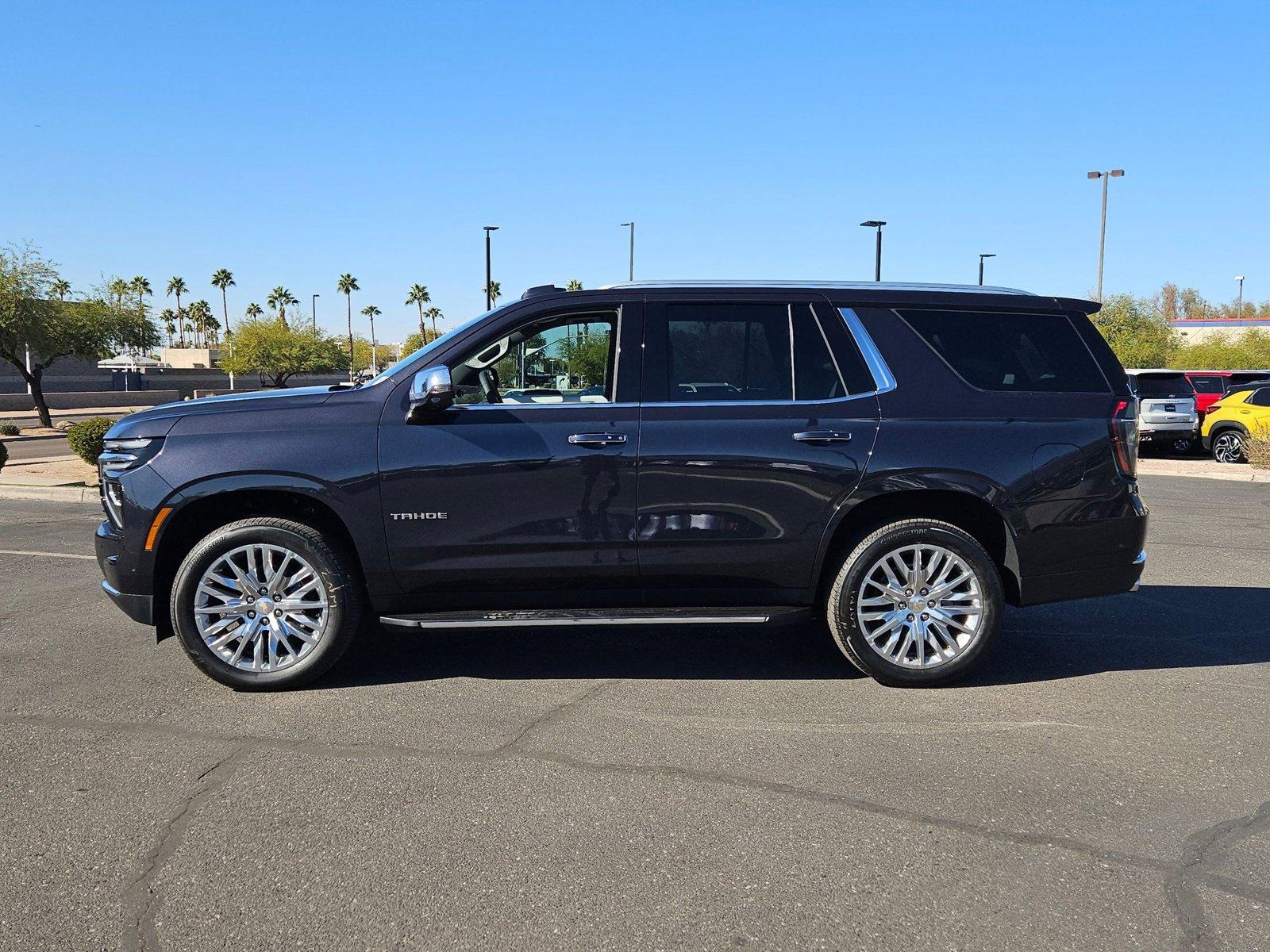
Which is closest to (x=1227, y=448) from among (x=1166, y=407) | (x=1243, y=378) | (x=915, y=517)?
(x=1166, y=407)

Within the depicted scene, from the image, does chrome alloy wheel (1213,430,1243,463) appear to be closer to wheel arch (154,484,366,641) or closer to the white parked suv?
the white parked suv

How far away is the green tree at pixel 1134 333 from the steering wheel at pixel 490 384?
1750 inches

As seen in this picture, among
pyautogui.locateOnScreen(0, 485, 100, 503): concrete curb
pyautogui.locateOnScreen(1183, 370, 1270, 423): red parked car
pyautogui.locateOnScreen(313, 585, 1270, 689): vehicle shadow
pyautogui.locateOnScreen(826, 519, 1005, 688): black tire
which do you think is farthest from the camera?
pyautogui.locateOnScreen(1183, 370, 1270, 423): red parked car

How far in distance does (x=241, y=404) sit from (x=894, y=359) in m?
3.32

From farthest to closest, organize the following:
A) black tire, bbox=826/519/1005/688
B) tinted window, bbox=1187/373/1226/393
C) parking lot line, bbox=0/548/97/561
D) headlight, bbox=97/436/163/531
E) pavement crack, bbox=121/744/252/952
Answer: tinted window, bbox=1187/373/1226/393
parking lot line, bbox=0/548/97/561
black tire, bbox=826/519/1005/688
headlight, bbox=97/436/163/531
pavement crack, bbox=121/744/252/952

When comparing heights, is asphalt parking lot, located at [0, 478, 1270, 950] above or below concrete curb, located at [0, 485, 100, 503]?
above

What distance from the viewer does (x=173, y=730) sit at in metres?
4.73

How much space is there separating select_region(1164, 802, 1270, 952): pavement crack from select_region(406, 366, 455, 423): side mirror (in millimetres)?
3538

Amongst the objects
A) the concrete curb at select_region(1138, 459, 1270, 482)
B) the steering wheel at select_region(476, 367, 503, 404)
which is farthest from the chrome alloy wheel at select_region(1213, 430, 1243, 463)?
the steering wheel at select_region(476, 367, 503, 404)

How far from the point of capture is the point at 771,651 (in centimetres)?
614

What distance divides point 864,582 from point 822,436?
2.51 ft

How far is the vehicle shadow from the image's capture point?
18.6 feet

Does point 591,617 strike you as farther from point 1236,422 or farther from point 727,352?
point 1236,422

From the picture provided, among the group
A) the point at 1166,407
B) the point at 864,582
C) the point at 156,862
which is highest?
the point at 1166,407
